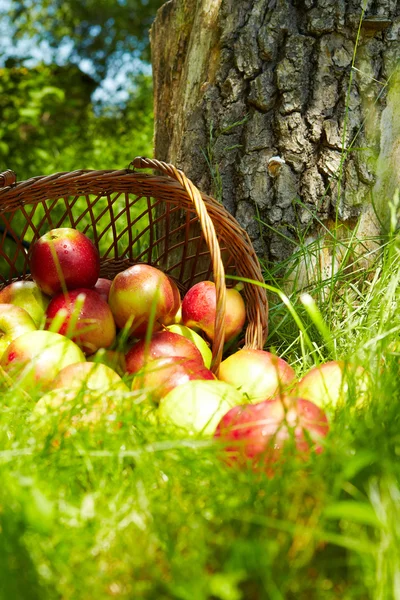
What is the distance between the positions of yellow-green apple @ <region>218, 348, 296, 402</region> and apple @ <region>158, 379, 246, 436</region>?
0.82 ft

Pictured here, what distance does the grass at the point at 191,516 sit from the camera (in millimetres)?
792

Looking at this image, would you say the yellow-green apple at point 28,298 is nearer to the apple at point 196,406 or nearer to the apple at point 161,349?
the apple at point 161,349

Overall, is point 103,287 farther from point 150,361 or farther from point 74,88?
point 74,88

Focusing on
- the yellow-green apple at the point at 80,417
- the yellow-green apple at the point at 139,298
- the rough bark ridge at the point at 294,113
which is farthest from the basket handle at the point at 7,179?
the yellow-green apple at the point at 80,417

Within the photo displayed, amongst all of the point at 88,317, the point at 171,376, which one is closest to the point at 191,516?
the point at 171,376

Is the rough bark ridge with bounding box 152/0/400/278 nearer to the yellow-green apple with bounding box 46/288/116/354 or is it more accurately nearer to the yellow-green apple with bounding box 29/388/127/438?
the yellow-green apple with bounding box 46/288/116/354

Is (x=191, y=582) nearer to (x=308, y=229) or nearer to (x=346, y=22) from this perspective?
(x=308, y=229)

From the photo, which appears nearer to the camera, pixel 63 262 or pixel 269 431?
pixel 269 431

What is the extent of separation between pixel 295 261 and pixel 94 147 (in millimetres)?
3616

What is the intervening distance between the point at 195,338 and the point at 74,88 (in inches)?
229

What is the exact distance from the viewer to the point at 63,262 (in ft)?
6.17

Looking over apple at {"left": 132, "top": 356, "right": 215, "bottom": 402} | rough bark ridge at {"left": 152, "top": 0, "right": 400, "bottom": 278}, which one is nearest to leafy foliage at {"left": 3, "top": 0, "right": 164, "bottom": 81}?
rough bark ridge at {"left": 152, "top": 0, "right": 400, "bottom": 278}

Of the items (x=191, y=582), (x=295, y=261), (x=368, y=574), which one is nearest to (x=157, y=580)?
(x=191, y=582)

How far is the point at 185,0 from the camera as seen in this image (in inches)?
96.7
